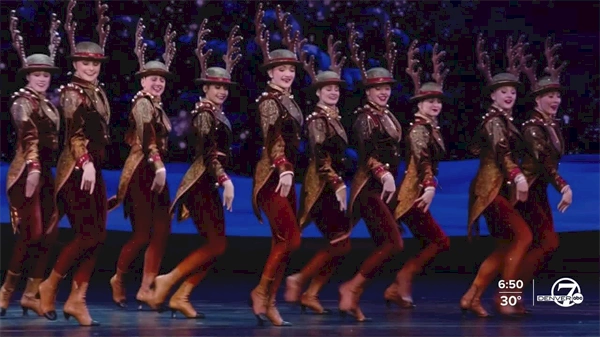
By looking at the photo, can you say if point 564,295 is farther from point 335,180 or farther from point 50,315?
point 50,315

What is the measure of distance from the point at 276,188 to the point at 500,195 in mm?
1839

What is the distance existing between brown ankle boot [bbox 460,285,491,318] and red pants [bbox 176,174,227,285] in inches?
72.9

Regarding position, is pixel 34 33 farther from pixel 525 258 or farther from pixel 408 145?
pixel 525 258

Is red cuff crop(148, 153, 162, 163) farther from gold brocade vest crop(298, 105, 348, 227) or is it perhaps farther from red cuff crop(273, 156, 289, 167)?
gold brocade vest crop(298, 105, 348, 227)

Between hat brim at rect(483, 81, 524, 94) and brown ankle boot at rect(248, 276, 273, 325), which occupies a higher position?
hat brim at rect(483, 81, 524, 94)

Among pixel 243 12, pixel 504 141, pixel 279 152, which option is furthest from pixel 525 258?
pixel 243 12

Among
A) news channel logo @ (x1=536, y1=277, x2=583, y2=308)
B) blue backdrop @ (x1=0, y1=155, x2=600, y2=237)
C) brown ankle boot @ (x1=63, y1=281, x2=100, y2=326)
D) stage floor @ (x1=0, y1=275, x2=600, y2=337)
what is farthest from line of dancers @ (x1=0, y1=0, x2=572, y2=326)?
blue backdrop @ (x1=0, y1=155, x2=600, y2=237)

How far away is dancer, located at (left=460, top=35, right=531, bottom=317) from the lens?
484 inches

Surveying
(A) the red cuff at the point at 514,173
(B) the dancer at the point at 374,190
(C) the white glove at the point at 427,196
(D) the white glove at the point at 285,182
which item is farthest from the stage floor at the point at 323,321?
(A) the red cuff at the point at 514,173

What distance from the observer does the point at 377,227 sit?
12234 millimetres

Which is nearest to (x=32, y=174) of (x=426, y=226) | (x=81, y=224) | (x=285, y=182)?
(x=81, y=224)

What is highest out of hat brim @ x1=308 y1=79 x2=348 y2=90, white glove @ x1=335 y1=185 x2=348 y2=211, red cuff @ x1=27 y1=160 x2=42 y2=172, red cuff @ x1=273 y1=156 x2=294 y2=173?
hat brim @ x1=308 y1=79 x2=348 y2=90

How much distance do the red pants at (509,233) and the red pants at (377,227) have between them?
77 centimetres

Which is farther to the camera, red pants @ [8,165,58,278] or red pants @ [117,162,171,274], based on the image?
red pants @ [117,162,171,274]
